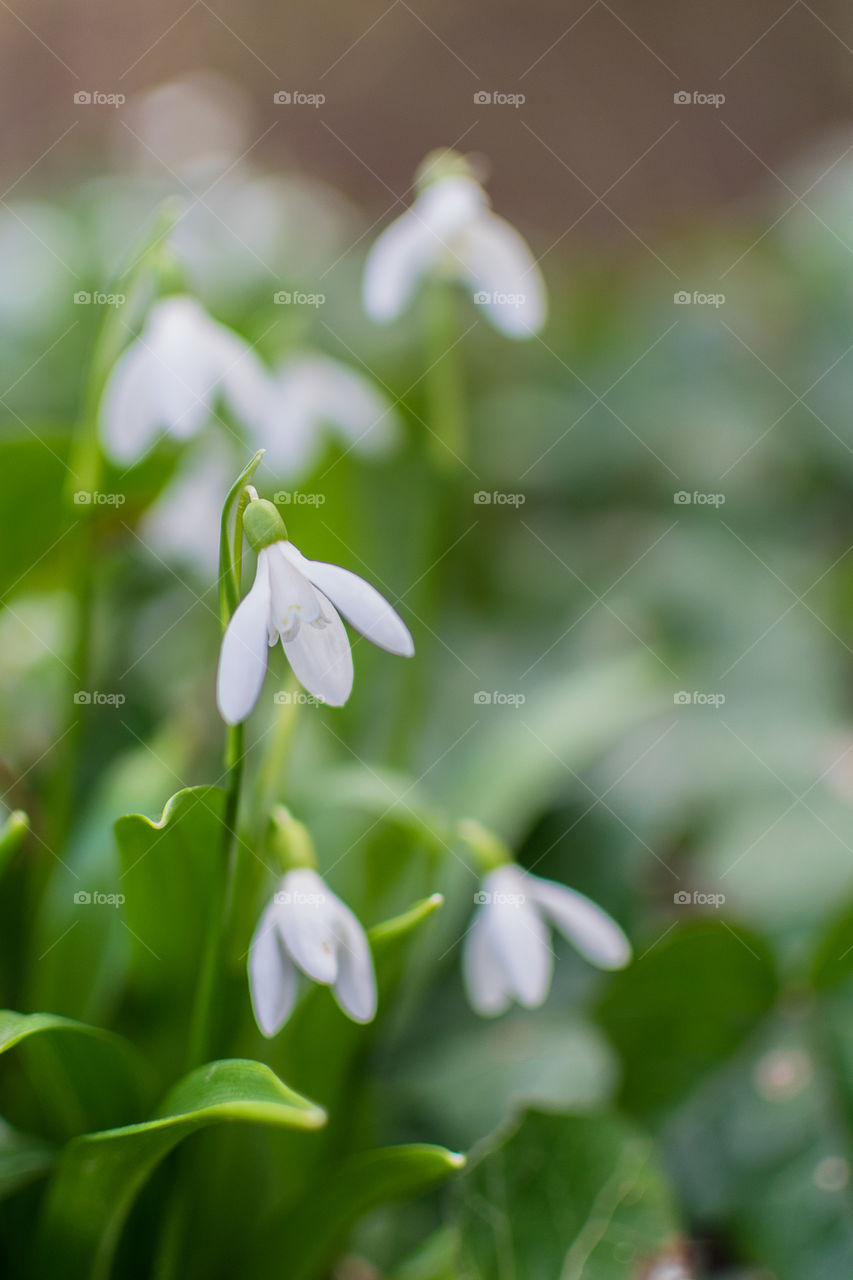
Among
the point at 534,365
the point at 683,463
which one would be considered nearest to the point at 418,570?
the point at 683,463

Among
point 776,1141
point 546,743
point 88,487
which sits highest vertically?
point 88,487

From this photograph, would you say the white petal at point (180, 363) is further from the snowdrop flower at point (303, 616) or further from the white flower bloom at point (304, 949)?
the white flower bloom at point (304, 949)

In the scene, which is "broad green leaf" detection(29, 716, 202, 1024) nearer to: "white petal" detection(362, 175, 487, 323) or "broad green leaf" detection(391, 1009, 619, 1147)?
"broad green leaf" detection(391, 1009, 619, 1147)

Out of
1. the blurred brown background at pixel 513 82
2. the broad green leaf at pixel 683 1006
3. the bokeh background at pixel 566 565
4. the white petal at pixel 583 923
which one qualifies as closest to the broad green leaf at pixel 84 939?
the bokeh background at pixel 566 565

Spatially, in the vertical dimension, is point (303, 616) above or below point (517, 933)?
above

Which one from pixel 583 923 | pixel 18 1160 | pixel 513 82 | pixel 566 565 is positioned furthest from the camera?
pixel 513 82

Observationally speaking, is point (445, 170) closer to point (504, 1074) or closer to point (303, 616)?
point (303, 616)

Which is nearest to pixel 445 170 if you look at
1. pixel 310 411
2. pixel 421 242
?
pixel 421 242
